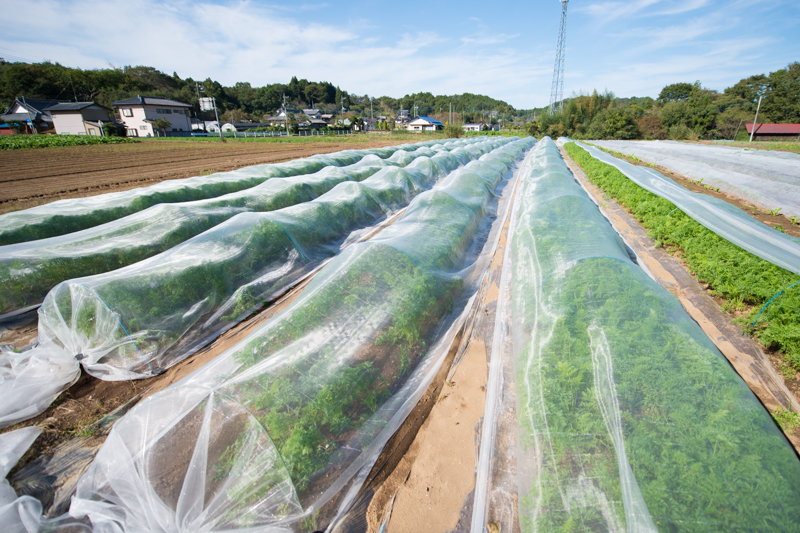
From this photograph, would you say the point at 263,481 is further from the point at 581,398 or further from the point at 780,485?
the point at 780,485

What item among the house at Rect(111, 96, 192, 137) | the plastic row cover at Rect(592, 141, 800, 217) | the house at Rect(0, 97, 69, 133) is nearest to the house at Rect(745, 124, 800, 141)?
the plastic row cover at Rect(592, 141, 800, 217)

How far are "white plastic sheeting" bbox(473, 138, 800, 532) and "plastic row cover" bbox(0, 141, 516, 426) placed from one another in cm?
398

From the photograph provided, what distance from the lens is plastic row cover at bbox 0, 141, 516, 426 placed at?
357cm

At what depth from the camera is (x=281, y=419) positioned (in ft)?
8.30

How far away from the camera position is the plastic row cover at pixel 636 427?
1797 millimetres

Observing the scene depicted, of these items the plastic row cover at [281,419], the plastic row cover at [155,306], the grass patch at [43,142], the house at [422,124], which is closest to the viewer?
the plastic row cover at [281,419]

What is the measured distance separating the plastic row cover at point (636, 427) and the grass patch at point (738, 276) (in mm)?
1748

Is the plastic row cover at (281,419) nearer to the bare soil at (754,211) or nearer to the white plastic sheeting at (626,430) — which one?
the white plastic sheeting at (626,430)

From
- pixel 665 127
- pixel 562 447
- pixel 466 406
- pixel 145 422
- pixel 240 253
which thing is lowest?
pixel 466 406

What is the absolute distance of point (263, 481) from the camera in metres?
2.28

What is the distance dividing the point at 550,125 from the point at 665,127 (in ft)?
48.0

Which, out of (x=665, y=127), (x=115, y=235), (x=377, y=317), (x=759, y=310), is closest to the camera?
(x=377, y=317)

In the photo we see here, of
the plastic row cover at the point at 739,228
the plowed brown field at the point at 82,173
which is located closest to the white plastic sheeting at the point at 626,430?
the plastic row cover at the point at 739,228

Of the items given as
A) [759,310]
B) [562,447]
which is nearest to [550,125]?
[759,310]
